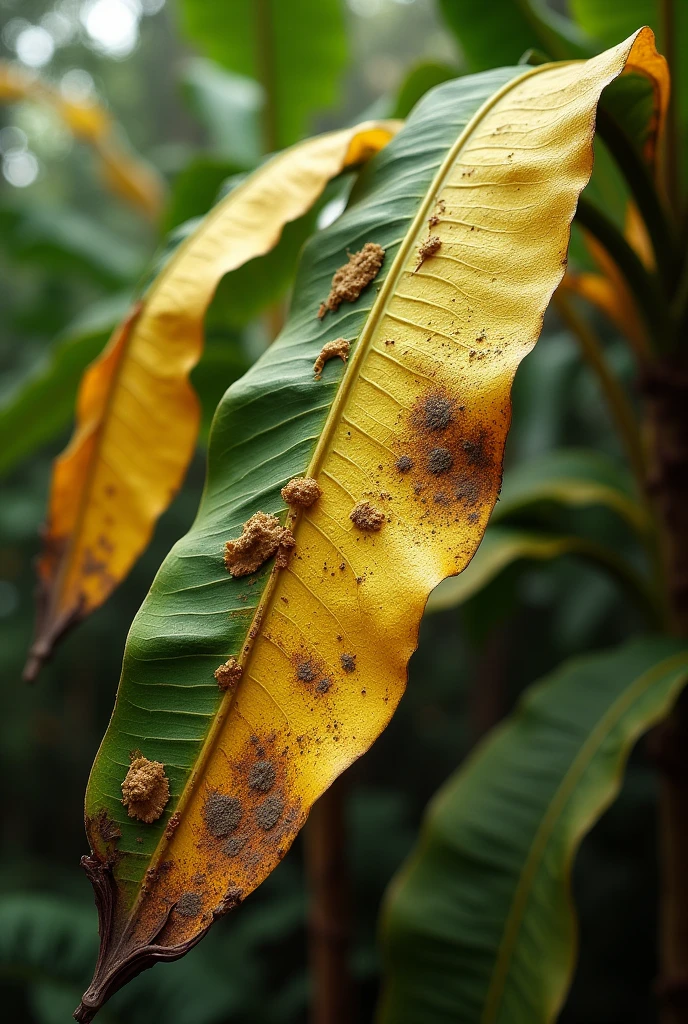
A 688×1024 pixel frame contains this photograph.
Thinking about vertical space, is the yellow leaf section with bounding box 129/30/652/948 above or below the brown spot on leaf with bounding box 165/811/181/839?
above

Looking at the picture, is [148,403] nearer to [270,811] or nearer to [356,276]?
[356,276]

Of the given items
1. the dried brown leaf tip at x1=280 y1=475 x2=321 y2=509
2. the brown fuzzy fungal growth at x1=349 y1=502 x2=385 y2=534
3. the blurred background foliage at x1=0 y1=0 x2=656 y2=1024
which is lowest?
the blurred background foliage at x1=0 y1=0 x2=656 y2=1024

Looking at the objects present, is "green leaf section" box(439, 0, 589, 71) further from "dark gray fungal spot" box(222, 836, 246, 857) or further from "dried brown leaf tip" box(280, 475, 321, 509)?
"dark gray fungal spot" box(222, 836, 246, 857)

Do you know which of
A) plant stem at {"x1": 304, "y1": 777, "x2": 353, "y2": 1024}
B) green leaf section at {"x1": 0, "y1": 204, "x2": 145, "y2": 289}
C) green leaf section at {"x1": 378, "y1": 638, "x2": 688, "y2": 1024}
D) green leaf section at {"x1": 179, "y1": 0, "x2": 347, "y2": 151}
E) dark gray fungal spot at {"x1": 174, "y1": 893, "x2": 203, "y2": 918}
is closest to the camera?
dark gray fungal spot at {"x1": 174, "y1": 893, "x2": 203, "y2": 918}

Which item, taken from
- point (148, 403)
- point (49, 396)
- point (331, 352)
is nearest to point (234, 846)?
point (331, 352)

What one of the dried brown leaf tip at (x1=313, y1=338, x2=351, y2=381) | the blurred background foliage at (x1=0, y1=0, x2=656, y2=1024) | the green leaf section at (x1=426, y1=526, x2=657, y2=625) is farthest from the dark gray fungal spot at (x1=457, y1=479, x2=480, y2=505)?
the green leaf section at (x1=426, y1=526, x2=657, y2=625)

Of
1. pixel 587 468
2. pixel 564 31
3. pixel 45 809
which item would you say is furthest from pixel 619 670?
pixel 45 809
